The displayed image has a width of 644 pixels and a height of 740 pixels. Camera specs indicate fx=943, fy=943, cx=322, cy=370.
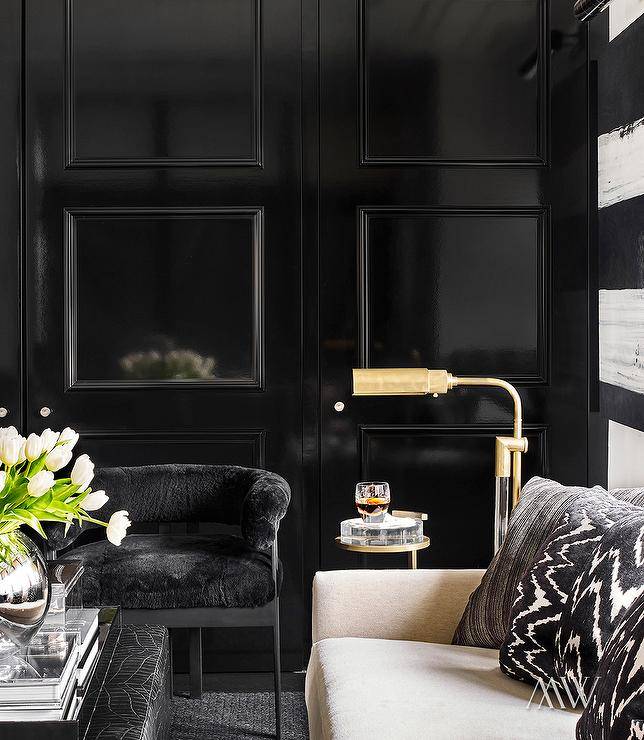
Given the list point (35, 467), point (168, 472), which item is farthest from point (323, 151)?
point (35, 467)

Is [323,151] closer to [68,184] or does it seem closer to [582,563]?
[68,184]

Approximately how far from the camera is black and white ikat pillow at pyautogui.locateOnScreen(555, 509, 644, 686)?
1.68 metres

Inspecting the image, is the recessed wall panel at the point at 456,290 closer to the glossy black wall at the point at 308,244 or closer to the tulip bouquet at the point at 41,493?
the glossy black wall at the point at 308,244

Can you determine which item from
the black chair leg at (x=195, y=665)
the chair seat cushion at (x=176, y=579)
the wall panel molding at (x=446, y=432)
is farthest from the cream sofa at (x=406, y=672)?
the wall panel molding at (x=446, y=432)

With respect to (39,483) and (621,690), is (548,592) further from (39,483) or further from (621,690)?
(39,483)

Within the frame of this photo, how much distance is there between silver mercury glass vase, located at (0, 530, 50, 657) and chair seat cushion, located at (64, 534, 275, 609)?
2.97 feet

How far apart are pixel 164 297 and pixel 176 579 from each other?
110 cm

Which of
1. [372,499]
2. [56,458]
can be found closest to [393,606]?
[372,499]

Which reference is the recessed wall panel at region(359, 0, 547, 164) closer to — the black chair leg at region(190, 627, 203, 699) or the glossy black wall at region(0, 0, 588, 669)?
the glossy black wall at region(0, 0, 588, 669)

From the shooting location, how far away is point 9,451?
180 centimetres

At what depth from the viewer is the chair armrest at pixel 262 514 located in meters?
2.84

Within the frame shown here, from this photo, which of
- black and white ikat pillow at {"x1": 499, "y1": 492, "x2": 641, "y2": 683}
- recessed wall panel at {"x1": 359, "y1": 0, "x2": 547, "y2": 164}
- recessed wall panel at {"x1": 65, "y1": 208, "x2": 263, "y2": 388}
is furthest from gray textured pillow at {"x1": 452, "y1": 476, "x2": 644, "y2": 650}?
recessed wall panel at {"x1": 359, "y1": 0, "x2": 547, "y2": 164}

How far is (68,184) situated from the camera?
11.1ft

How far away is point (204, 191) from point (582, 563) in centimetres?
207
